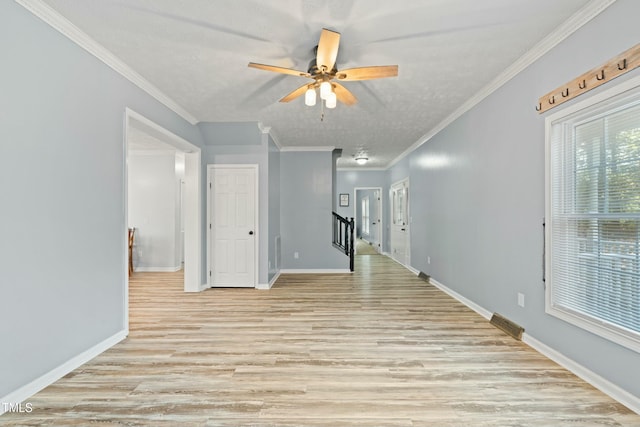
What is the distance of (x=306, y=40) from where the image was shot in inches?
95.4

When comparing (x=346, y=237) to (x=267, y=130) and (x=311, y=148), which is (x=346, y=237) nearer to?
(x=311, y=148)

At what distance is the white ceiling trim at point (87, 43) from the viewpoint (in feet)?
6.59

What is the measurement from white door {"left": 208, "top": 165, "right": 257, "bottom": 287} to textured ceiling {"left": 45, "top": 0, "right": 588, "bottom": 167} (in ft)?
4.64

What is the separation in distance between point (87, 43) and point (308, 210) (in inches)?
173

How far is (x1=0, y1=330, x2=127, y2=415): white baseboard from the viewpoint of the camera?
6.08 feet

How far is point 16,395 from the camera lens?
1.86 meters

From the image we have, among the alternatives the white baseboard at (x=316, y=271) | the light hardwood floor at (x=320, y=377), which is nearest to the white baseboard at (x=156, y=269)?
the white baseboard at (x=316, y=271)

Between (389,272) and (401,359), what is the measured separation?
3.92 metres

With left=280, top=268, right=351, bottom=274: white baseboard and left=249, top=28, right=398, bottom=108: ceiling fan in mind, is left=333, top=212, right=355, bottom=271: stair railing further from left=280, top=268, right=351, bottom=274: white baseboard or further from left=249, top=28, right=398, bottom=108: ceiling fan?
left=249, top=28, right=398, bottom=108: ceiling fan

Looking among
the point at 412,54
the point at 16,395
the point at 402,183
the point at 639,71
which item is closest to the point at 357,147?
the point at 402,183

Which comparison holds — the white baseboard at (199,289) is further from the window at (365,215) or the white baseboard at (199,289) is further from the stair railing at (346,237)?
the window at (365,215)

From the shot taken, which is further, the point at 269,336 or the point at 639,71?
the point at 269,336

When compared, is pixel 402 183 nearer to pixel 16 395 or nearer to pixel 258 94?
pixel 258 94

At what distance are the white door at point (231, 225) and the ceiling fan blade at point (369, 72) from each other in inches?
115
